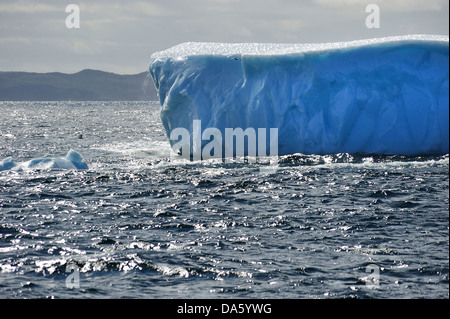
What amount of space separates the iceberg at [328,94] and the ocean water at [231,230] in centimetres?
77

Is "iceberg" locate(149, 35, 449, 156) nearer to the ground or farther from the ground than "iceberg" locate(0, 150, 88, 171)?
farther from the ground

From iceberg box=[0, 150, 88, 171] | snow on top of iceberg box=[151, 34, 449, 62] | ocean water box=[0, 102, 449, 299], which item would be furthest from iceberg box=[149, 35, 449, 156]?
iceberg box=[0, 150, 88, 171]

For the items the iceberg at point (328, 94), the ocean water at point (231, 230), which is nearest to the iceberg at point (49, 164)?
the ocean water at point (231, 230)

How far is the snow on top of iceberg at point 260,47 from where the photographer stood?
22.3 meters

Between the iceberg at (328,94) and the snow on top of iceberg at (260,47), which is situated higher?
the snow on top of iceberg at (260,47)

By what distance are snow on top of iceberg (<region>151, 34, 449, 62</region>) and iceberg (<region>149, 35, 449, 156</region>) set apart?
0.05 meters

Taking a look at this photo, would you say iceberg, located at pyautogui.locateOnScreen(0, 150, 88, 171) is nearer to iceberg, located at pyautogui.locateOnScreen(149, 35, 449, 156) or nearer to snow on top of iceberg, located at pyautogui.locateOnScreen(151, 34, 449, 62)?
iceberg, located at pyautogui.locateOnScreen(149, 35, 449, 156)

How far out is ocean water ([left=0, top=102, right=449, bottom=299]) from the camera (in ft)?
35.7

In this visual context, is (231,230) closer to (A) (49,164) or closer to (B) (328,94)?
(B) (328,94)

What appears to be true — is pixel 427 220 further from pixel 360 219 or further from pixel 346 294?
pixel 346 294

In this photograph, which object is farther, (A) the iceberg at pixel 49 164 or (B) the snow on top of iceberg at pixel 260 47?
(A) the iceberg at pixel 49 164

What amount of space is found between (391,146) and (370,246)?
9.65 meters

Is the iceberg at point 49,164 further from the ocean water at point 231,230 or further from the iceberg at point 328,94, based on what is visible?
the iceberg at point 328,94
